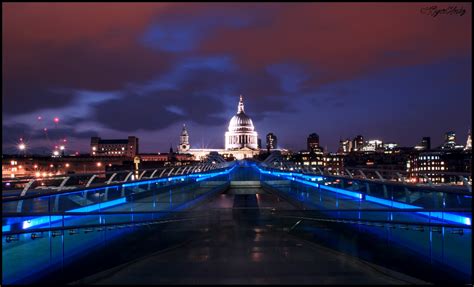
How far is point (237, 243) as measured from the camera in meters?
7.96

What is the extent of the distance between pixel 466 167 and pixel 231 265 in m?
153

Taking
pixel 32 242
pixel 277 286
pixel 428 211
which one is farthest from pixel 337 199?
pixel 32 242

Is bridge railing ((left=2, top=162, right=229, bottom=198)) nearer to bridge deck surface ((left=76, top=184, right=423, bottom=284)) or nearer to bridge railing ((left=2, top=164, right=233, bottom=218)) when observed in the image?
bridge railing ((left=2, top=164, right=233, bottom=218))

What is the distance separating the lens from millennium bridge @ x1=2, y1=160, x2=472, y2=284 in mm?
6353

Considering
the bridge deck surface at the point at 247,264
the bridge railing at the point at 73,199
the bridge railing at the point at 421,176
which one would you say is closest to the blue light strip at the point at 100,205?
the bridge railing at the point at 73,199

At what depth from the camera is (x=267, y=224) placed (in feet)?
29.0

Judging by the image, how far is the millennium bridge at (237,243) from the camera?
20.8 feet

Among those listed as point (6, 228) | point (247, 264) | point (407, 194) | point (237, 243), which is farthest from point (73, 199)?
point (407, 194)

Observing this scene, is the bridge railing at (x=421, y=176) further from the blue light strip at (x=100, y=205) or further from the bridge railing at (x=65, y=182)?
the bridge railing at (x=65, y=182)

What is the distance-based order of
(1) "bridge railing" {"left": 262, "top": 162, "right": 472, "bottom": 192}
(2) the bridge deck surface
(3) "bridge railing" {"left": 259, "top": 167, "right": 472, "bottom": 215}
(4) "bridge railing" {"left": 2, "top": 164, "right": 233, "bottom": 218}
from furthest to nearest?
(1) "bridge railing" {"left": 262, "top": 162, "right": 472, "bottom": 192}, (3) "bridge railing" {"left": 259, "top": 167, "right": 472, "bottom": 215}, (4) "bridge railing" {"left": 2, "top": 164, "right": 233, "bottom": 218}, (2) the bridge deck surface

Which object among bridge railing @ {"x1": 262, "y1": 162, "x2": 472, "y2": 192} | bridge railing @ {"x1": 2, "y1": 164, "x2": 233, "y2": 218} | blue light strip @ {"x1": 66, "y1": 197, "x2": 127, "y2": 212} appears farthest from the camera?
bridge railing @ {"x1": 262, "y1": 162, "x2": 472, "y2": 192}

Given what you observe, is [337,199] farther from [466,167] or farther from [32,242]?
[466,167]

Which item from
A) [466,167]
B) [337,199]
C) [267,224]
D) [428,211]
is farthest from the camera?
[466,167]

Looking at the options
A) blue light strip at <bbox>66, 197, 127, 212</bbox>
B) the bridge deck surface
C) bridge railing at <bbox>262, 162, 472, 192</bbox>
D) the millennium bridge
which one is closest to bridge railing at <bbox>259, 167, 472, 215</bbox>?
Result: the millennium bridge
